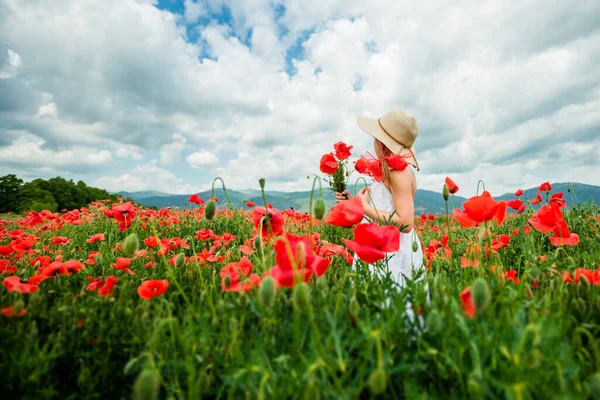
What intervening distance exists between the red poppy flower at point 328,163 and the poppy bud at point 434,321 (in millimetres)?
2042

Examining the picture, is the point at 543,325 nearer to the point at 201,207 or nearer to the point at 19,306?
the point at 19,306

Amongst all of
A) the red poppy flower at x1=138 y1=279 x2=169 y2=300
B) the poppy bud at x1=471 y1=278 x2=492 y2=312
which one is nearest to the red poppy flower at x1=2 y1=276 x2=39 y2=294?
the red poppy flower at x1=138 y1=279 x2=169 y2=300

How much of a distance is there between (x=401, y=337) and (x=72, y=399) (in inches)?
46.5

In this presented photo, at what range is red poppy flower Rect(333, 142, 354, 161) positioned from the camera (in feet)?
11.6

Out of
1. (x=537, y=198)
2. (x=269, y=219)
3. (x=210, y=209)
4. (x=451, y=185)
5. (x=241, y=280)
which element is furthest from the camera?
→ (x=537, y=198)

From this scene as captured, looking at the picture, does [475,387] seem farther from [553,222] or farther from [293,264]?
[553,222]

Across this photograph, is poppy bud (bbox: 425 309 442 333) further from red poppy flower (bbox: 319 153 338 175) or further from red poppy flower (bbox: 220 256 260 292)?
red poppy flower (bbox: 319 153 338 175)

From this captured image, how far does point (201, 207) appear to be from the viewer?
20.3 feet

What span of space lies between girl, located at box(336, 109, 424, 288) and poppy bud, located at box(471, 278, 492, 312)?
1.78 m

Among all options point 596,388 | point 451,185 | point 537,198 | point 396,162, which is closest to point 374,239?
point 596,388

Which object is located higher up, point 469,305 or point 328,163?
point 328,163

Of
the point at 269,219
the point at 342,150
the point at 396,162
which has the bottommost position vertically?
the point at 269,219

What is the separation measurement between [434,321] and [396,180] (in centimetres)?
210

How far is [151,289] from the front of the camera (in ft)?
4.99
